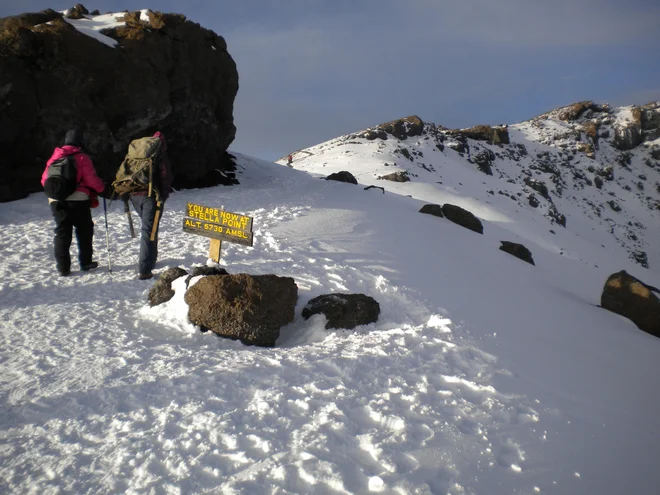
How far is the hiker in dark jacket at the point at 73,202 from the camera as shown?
5.58m

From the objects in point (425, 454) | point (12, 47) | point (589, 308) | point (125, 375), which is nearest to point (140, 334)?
point (125, 375)

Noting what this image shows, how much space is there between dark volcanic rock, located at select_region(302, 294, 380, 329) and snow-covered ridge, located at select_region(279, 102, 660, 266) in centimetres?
2417

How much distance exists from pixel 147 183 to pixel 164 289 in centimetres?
171

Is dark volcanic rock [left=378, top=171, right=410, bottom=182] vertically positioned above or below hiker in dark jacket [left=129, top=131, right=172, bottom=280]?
above

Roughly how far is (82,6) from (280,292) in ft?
45.0

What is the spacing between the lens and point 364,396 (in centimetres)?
333

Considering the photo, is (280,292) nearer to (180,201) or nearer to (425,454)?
(425,454)

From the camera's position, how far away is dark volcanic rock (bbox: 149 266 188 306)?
5172 millimetres

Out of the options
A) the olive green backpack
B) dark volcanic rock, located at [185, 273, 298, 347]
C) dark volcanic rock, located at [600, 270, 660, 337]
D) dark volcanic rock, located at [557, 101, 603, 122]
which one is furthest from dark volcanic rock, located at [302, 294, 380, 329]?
dark volcanic rock, located at [557, 101, 603, 122]

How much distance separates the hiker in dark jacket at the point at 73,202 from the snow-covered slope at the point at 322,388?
1.60 feet

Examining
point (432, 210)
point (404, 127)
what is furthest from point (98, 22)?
point (404, 127)

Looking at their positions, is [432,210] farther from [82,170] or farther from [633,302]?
[82,170]

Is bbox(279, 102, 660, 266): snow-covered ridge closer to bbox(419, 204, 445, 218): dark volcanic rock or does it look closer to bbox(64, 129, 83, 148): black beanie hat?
bbox(419, 204, 445, 218): dark volcanic rock

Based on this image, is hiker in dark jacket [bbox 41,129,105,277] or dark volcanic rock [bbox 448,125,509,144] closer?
hiker in dark jacket [bbox 41,129,105,277]
